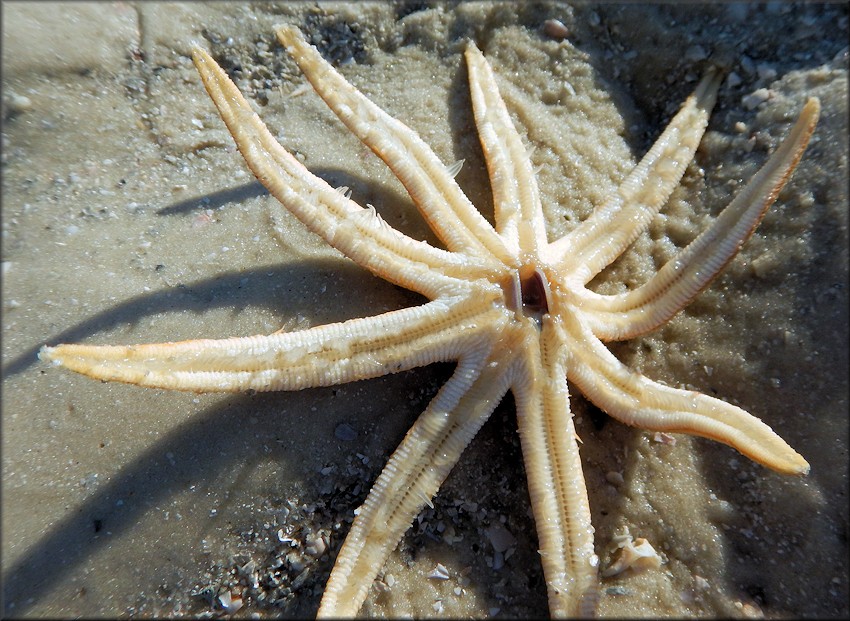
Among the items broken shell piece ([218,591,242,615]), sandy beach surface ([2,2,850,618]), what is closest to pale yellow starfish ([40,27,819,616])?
sandy beach surface ([2,2,850,618])

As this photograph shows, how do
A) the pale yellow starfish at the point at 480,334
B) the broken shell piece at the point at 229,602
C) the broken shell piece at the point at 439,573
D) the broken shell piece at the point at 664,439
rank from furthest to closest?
the broken shell piece at the point at 664,439, the broken shell piece at the point at 439,573, the broken shell piece at the point at 229,602, the pale yellow starfish at the point at 480,334

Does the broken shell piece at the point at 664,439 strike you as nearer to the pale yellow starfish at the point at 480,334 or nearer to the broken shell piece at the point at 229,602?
the pale yellow starfish at the point at 480,334

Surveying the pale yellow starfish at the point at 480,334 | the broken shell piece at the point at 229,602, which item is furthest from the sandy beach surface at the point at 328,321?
the pale yellow starfish at the point at 480,334

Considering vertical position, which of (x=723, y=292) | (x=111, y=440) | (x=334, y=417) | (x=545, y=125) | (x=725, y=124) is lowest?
(x=111, y=440)

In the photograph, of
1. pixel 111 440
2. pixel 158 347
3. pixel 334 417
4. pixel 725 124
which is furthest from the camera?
pixel 725 124

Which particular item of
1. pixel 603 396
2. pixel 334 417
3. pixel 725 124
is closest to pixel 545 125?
pixel 725 124

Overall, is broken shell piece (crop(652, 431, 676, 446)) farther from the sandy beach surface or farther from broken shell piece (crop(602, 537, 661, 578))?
broken shell piece (crop(602, 537, 661, 578))

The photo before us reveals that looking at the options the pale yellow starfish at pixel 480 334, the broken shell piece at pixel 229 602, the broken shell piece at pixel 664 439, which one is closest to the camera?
the pale yellow starfish at pixel 480 334

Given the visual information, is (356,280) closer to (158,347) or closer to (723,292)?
(158,347)
